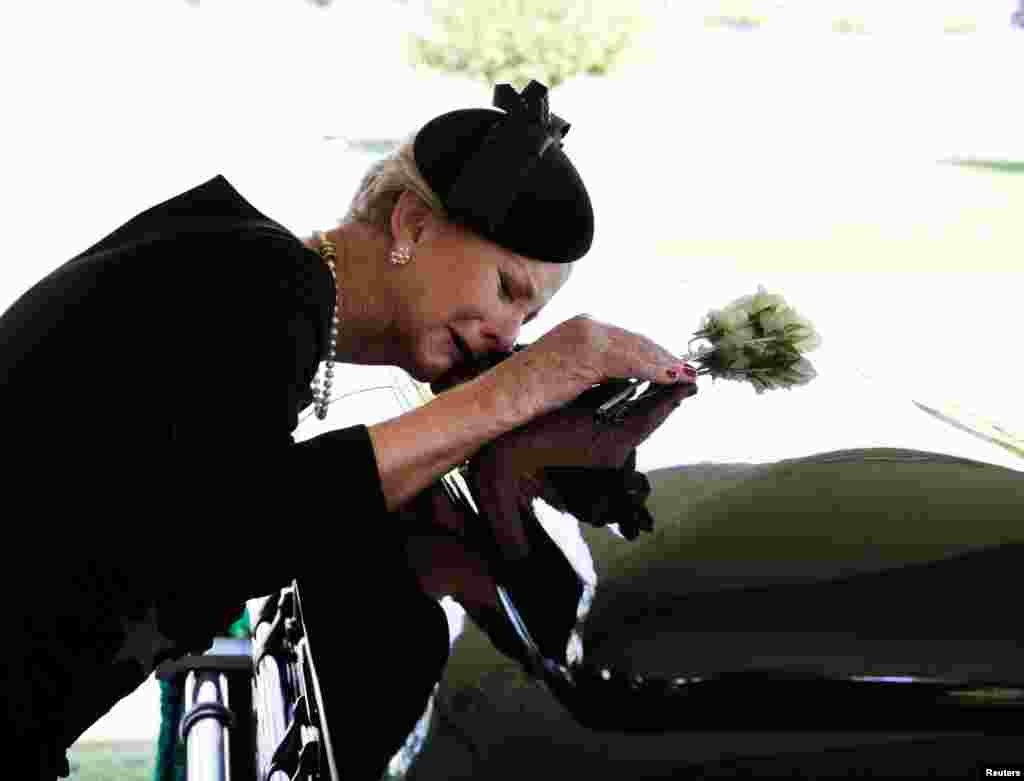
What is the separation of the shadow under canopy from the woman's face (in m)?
0.67

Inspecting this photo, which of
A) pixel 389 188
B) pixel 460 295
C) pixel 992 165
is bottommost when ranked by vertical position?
pixel 992 165

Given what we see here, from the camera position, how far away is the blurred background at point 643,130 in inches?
275

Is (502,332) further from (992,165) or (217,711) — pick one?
(992,165)

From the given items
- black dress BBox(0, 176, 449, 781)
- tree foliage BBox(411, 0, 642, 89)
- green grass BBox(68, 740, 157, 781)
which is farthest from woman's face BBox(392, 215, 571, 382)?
tree foliage BBox(411, 0, 642, 89)

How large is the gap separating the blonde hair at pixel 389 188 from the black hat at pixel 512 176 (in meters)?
0.01

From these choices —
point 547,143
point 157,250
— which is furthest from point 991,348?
point 157,250

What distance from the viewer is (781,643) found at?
102 cm

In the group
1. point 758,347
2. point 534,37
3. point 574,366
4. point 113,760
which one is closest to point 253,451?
point 574,366

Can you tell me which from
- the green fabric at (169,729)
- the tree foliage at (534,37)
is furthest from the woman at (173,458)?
the tree foliage at (534,37)

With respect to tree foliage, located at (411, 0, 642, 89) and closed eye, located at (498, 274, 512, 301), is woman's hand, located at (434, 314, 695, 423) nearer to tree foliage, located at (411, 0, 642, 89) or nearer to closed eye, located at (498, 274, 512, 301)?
closed eye, located at (498, 274, 512, 301)

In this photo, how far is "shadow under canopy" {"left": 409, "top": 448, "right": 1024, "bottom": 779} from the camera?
97 centimetres

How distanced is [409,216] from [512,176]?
0.20m

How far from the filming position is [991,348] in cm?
599

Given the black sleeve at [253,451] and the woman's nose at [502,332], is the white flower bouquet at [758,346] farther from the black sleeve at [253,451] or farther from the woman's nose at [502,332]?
the black sleeve at [253,451]
